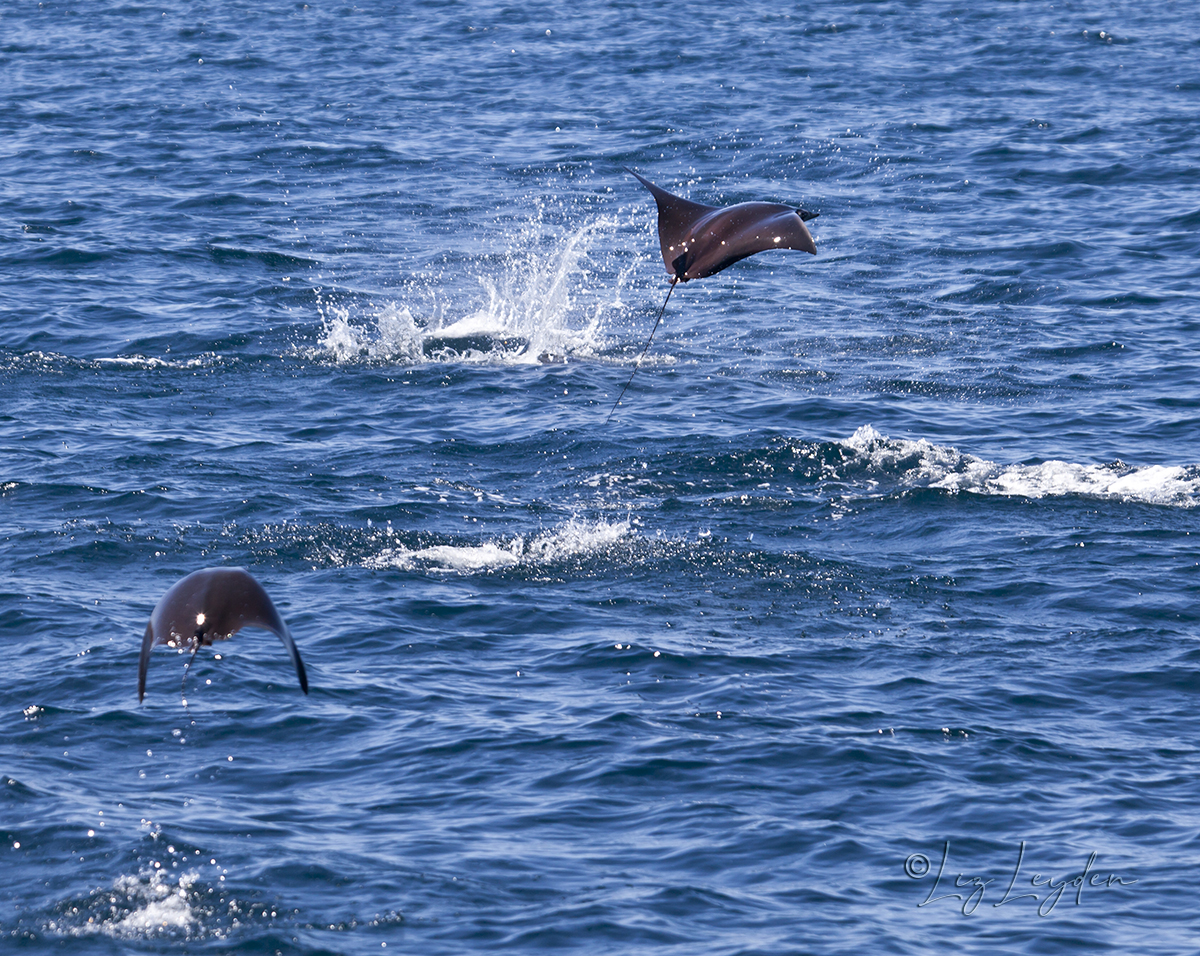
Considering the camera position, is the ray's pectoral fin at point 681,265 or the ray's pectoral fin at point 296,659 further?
the ray's pectoral fin at point 681,265

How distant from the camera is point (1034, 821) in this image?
1235 centimetres

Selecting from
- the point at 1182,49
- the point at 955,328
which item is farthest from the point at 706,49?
the point at 955,328

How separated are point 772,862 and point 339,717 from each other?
4.02 metres

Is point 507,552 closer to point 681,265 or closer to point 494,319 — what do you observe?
point 681,265

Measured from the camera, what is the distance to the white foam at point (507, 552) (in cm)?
1670

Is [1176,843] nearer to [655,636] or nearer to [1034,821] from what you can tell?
[1034,821]
